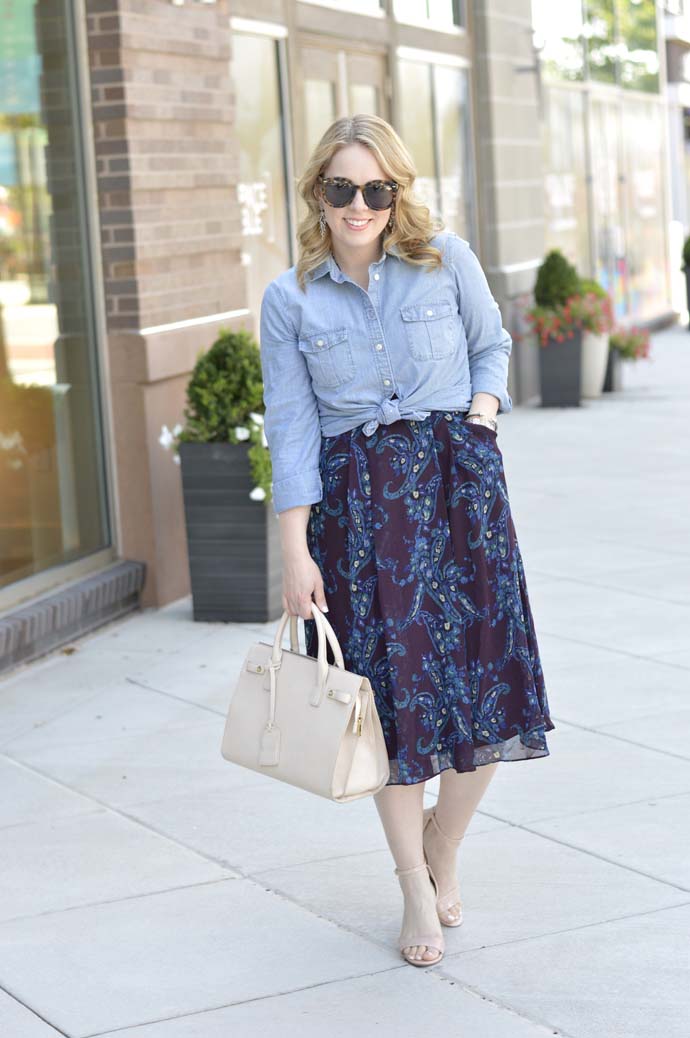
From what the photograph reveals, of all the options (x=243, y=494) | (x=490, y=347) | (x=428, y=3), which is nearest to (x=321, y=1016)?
(x=490, y=347)

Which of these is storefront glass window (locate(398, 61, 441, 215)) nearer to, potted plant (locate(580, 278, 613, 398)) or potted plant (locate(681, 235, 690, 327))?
potted plant (locate(580, 278, 613, 398))

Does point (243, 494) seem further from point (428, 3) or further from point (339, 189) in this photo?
point (428, 3)

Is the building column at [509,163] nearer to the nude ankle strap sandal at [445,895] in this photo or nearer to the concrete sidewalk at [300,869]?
the concrete sidewalk at [300,869]

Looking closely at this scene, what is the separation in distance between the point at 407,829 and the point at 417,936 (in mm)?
243

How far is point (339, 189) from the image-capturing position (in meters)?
3.51

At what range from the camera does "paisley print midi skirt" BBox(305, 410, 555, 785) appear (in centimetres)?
355

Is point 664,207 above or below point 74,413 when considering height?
above

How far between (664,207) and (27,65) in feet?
61.2

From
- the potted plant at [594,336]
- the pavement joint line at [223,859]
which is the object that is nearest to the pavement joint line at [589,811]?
the pavement joint line at [223,859]

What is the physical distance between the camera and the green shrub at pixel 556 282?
1441cm

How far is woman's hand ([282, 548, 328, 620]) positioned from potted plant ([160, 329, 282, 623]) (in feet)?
10.8

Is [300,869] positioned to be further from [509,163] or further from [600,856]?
[509,163]

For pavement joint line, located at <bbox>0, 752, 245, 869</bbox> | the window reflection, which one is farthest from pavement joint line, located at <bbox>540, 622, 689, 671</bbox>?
the window reflection

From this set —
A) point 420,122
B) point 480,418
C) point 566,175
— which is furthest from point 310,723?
point 566,175
